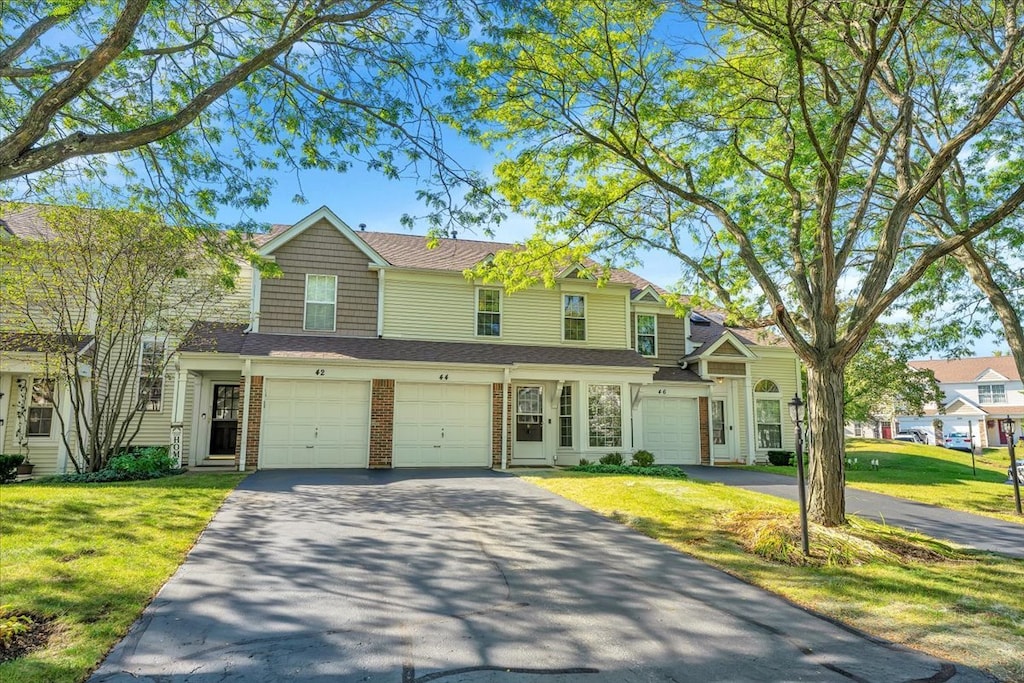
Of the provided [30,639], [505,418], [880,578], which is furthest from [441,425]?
[30,639]

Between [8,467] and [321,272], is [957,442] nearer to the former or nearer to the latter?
[321,272]

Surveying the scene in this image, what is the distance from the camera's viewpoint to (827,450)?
27.5 feet

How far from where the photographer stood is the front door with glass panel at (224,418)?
1762 centimetres

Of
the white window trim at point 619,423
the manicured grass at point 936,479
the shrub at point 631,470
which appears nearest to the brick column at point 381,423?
the shrub at point 631,470

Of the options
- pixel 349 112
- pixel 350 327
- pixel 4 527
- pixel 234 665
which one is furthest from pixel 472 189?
pixel 350 327

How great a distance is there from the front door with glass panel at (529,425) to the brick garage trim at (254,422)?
701 cm

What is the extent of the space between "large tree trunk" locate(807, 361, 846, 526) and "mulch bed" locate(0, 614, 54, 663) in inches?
351

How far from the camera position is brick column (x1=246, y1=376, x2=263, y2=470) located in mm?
14638

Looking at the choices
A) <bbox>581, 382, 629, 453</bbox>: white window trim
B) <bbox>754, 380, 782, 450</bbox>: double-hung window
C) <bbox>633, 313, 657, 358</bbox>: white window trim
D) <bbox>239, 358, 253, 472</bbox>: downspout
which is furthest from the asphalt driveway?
<bbox>754, 380, 782, 450</bbox>: double-hung window

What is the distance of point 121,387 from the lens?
13.5 meters

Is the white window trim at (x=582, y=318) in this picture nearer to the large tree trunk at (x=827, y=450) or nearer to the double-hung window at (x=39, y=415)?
the large tree trunk at (x=827, y=450)

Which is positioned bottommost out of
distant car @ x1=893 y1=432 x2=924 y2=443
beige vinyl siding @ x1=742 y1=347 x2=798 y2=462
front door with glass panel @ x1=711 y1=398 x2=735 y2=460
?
distant car @ x1=893 y1=432 x2=924 y2=443

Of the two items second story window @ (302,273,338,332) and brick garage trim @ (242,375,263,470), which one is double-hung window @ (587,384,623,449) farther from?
Result: brick garage trim @ (242,375,263,470)

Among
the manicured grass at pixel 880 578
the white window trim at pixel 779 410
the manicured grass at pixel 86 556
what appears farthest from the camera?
the white window trim at pixel 779 410
